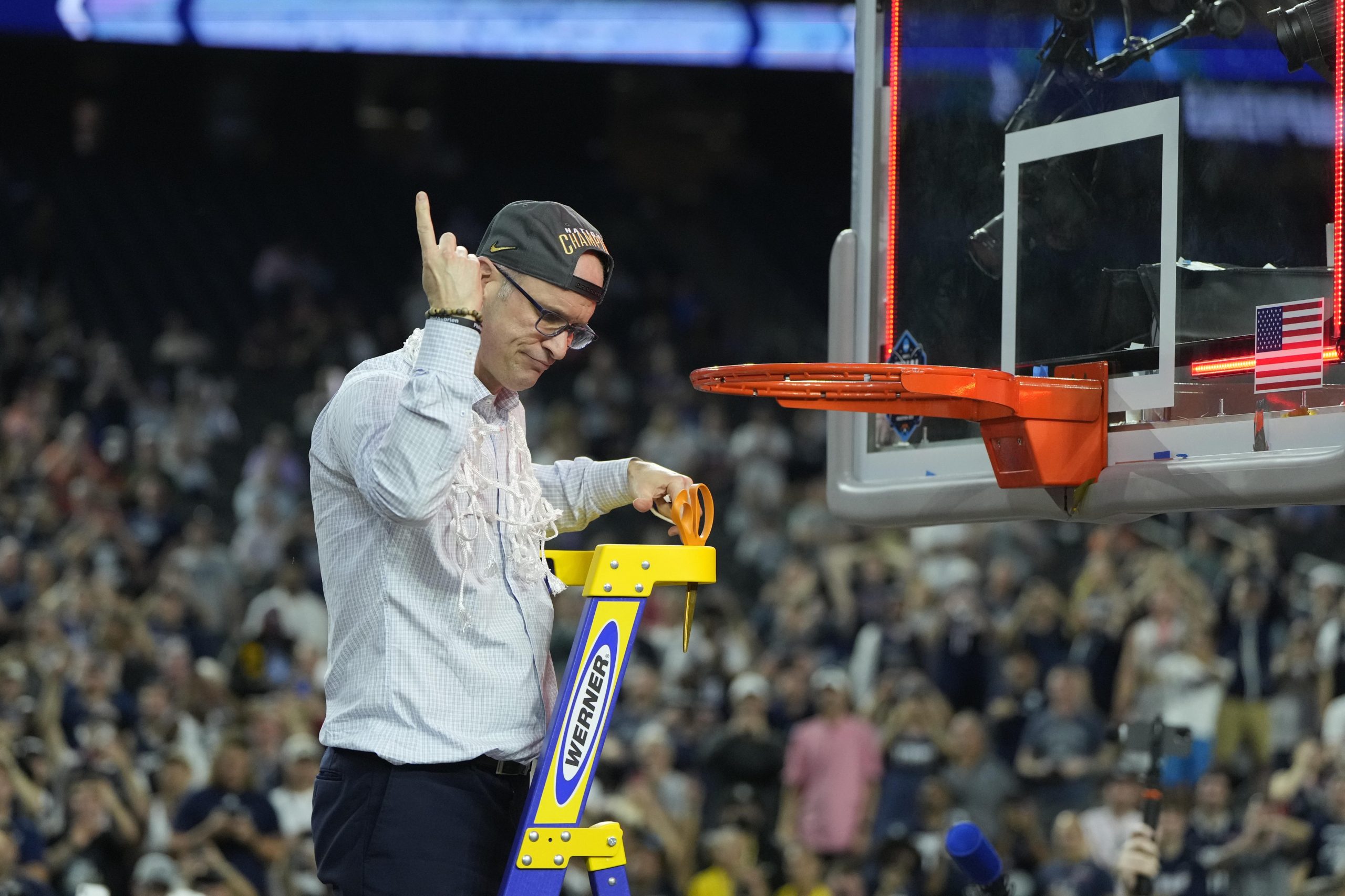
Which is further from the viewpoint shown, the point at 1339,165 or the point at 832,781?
the point at 832,781

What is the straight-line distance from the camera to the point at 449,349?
255 cm

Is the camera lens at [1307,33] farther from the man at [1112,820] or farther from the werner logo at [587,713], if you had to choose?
the man at [1112,820]

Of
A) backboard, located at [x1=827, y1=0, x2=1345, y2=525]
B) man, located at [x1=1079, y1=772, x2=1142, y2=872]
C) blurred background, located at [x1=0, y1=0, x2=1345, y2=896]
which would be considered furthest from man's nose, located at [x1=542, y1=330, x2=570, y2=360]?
man, located at [x1=1079, y1=772, x2=1142, y2=872]

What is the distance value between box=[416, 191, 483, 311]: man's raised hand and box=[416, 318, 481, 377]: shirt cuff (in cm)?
4

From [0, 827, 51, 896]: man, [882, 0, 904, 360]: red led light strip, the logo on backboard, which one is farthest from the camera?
[0, 827, 51, 896]: man

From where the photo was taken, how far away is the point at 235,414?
1477 cm

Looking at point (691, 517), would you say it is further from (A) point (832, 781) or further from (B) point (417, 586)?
(A) point (832, 781)

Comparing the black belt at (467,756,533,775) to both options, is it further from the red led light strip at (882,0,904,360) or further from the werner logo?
the red led light strip at (882,0,904,360)

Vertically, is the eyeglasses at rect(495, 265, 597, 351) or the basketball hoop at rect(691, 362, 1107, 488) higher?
the eyeglasses at rect(495, 265, 597, 351)

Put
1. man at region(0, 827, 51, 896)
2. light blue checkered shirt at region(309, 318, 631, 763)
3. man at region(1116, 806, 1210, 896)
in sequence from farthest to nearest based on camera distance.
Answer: man at region(1116, 806, 1210, 896), man at region(0, 827, 51, 896), light blue checkered shirt at region(309, 318, 631, 763)

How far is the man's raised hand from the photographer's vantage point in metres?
2.60

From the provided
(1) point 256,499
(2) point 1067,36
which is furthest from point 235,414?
(2) point 1067,36

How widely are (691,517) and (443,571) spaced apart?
1.55ft

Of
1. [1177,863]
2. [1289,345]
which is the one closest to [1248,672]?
[1177,863]
